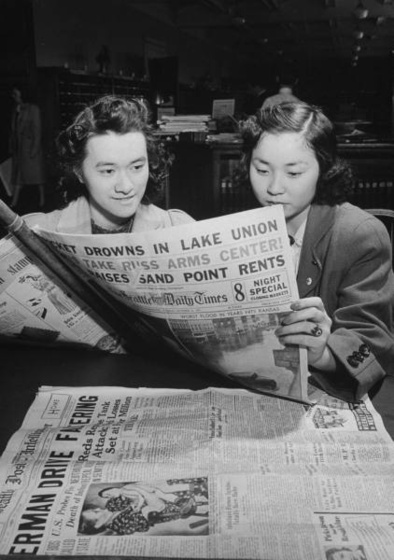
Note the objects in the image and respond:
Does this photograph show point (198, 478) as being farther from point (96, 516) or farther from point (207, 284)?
point (207, 284)

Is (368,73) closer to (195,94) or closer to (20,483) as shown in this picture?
(195,94)

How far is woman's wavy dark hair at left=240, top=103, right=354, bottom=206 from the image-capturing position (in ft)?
3.60

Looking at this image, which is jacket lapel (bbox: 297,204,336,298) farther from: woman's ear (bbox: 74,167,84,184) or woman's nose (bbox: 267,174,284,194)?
woman's ear (bbox: 74,167,84,184)

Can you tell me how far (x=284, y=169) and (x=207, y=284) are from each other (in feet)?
1.11

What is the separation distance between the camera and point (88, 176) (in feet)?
3.93

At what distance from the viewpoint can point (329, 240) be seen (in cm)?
112

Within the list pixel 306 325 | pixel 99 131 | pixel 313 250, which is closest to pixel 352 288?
pixel 313 250

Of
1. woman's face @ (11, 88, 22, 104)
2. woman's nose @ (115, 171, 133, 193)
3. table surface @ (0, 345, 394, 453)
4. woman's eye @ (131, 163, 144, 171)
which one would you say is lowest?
table surface @ (0, 345, 394, 453)

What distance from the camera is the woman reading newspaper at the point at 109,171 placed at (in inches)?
46.3

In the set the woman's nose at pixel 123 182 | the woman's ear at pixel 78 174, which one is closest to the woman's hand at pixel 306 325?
the woman's nose at pixel 123 182

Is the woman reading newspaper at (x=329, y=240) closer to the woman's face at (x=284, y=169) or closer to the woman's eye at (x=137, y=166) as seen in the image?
the woman's face at (x=284, y=169)

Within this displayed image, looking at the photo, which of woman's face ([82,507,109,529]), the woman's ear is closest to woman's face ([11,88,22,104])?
the woman's ear

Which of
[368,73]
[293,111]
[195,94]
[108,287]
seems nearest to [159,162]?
[293,111]

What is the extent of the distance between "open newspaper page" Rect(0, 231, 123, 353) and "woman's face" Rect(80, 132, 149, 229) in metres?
0.23
